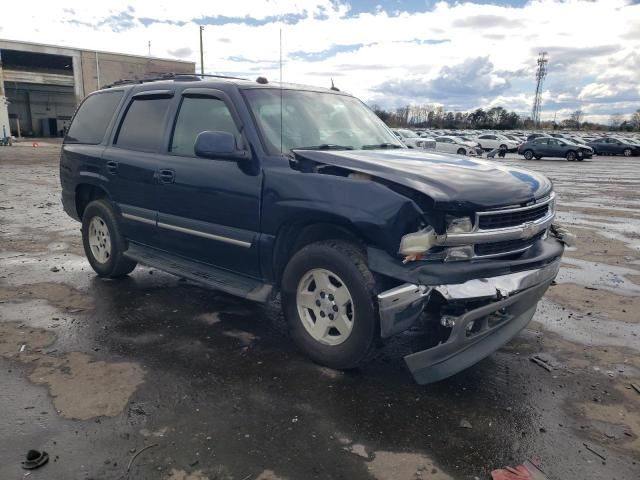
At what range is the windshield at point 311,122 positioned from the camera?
13.7 ft

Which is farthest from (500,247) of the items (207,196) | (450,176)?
(207,196)

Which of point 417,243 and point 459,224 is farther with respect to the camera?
point 459,224

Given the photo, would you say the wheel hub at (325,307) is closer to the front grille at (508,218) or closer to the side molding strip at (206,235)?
the side molding strip at (206,235)

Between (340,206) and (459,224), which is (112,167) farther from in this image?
(459,224)

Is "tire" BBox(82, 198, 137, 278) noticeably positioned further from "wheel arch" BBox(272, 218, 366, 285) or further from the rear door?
"wheel arch" BBox(272, 218, 366, 285)

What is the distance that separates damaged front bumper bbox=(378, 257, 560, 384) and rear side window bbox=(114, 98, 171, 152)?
9.56 feet

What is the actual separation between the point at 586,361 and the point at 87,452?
352cm

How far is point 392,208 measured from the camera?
3195 mm

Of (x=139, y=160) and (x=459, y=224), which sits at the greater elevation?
(x=139, y=160)

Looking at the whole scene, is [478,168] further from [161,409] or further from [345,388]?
[161,409]

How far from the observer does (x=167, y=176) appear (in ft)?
15.3

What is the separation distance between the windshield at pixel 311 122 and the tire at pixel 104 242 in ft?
7.42

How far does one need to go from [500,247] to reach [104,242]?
4.29 metres

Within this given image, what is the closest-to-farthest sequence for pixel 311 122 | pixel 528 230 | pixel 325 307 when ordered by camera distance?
pixel 528 230
pixel 325 307
pixel 311 122
